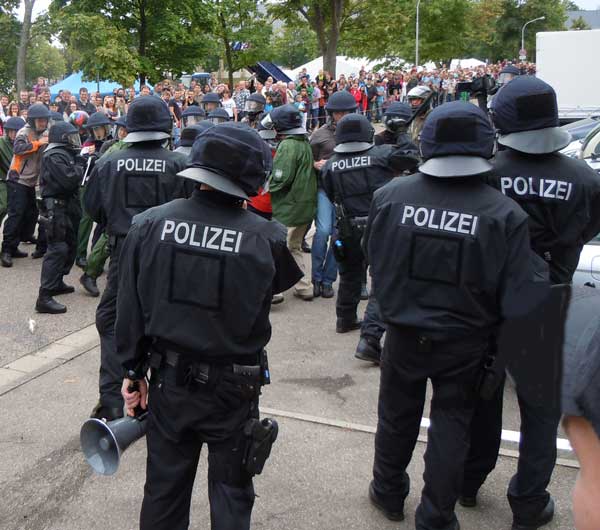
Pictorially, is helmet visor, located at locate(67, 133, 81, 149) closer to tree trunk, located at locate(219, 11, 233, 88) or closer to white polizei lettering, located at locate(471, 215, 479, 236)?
white polizei lettering, located at locate(471, 215, 479, 236)

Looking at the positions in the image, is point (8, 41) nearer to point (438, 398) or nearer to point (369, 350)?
point (369, 350)

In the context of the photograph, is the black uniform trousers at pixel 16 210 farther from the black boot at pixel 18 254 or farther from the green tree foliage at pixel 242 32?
the green tree foliage at pixel 242 32

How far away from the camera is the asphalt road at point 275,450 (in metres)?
3.71

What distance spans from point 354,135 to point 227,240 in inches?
136

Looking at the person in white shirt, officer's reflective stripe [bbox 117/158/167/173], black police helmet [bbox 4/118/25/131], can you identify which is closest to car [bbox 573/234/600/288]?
officer's reflective stripe [bbox 117/158/167/173]

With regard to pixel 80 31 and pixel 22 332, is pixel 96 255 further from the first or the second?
pixel 80 31

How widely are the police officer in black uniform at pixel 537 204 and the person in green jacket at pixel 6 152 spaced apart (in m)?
7.16

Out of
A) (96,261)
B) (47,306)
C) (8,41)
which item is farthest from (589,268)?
(8,41)

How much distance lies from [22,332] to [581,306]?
20.3ft

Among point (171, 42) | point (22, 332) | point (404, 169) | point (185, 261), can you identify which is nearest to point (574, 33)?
point (171, 42)

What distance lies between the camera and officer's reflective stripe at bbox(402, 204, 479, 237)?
10.2 feet

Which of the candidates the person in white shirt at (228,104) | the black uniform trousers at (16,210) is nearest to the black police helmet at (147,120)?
the black uniform trousers at (16,210)

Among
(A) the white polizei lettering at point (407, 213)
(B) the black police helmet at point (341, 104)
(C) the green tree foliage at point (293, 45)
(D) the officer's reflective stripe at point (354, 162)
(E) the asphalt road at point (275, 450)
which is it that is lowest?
(E) the asphalt road at point (275, 450)

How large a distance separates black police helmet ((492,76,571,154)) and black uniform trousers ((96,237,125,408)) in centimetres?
255
